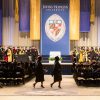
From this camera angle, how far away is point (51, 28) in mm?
26266

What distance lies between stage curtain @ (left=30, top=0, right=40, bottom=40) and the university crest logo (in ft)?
2.18

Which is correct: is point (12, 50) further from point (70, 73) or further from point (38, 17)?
point (70, 73)

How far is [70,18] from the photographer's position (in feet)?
85.9

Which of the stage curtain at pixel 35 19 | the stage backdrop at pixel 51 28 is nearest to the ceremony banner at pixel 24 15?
the stage curtain at pixel 35 19

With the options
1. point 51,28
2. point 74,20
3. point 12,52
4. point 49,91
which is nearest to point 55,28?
point 51,28

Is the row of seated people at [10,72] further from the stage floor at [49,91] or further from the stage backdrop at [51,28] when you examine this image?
the stage backdrop at [51,28]

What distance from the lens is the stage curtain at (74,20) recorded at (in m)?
26.0

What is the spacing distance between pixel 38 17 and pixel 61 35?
2048mm

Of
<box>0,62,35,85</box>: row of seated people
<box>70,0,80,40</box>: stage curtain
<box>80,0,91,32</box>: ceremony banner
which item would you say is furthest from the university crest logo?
<box>0,62,35,85</box>: row of seated people

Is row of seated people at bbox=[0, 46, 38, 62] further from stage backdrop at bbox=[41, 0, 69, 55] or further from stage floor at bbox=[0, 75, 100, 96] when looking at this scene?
stage floor at bbox=[0, 75, 100, 96]

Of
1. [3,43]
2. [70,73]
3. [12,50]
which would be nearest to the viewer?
[70,73]

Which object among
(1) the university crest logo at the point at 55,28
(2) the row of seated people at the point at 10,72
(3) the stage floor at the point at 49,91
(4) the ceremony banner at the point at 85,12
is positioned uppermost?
(4) the ceremony banner at the point at 85,12
